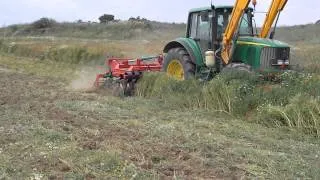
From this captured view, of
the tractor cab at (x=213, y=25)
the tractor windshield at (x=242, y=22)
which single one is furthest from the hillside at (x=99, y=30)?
the tractor windshield at (x=242, y=22)

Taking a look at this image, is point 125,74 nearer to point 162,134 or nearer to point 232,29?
point 232,29

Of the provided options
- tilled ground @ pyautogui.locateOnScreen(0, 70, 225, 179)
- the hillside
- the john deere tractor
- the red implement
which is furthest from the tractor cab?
the hillside

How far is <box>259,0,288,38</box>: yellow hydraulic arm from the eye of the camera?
12.6m

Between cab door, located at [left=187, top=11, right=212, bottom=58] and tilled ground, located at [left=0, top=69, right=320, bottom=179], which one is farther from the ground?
cab door, located at [left=187, top=11, right=212, bottom=58]

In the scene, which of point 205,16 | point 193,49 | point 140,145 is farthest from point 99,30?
point 140,145

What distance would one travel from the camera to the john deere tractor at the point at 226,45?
40.9 feet

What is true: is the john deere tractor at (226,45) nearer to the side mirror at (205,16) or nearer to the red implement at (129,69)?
the side mirror at (205,16)

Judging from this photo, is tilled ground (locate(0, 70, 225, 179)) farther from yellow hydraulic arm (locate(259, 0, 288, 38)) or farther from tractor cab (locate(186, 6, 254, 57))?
yellow hydraulic arm (locate(259, 0, 288, 38))

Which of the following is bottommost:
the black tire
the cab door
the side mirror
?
the black tire

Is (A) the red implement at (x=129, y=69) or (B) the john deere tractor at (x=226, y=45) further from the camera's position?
(A) the red implement at (x=129, y=69)

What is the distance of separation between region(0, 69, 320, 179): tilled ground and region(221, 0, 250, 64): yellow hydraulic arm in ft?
6.32

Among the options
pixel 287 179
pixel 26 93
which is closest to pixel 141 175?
pixel 287 179

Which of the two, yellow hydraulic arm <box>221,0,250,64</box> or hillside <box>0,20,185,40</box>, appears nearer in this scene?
yellow hydraulic arm <box>221,0,250,64</box>

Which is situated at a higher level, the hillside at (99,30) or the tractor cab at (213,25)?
the tractor cab at (213,25)
